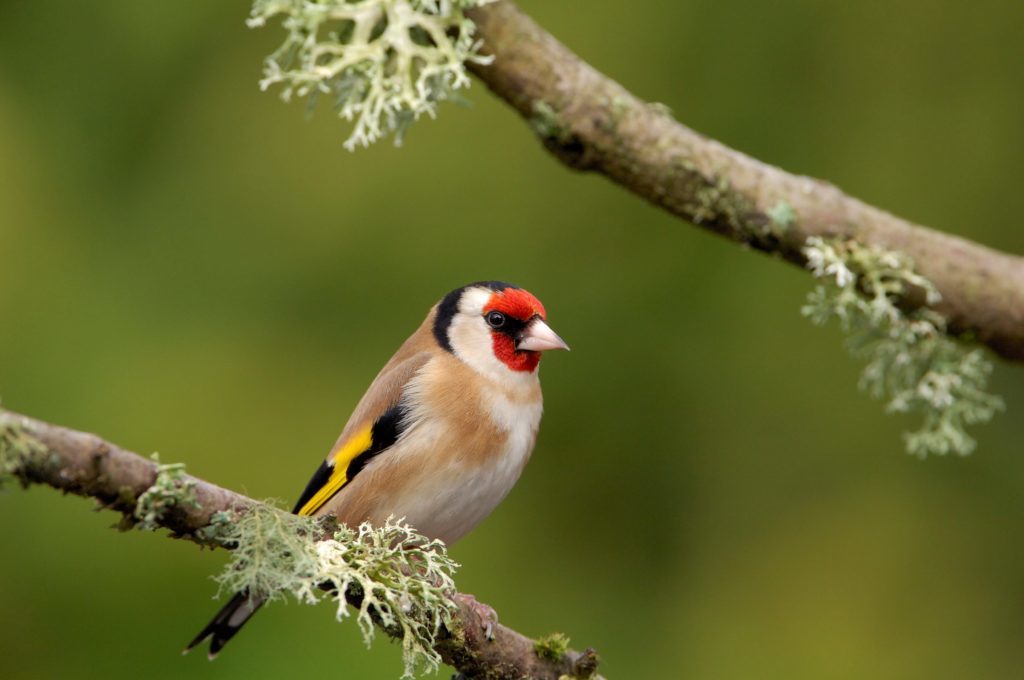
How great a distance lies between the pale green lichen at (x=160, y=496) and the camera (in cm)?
165

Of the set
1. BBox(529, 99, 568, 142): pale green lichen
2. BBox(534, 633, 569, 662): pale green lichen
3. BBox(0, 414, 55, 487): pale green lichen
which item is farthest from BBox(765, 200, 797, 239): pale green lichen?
BBox(0, 414, 55, 487): pale green lichen

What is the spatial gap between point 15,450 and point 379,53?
43.7 inches

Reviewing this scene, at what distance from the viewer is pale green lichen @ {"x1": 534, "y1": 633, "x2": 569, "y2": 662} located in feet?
7.74

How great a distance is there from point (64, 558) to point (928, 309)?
7.87ft

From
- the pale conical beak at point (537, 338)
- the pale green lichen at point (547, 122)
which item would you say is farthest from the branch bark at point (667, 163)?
the pale conical beak at point (537, 338)

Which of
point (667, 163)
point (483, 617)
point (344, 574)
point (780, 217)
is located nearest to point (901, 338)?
point (780, 217)

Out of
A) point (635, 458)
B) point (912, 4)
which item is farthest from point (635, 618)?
point (912, 4)

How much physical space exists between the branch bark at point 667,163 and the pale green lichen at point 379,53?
201mm

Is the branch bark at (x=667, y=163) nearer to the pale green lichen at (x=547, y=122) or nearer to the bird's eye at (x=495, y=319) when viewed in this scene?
the pale green lichen at (x=547, y=122)

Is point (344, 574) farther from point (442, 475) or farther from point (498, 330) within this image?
point (498, 330)

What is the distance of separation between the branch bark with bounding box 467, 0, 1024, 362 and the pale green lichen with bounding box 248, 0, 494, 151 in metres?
0.20

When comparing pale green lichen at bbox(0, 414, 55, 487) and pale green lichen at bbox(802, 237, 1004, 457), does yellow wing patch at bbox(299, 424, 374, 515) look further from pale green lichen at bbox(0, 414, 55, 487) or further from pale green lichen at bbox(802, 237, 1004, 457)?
pale green lichen at bbox(0, 414, 55, 487)

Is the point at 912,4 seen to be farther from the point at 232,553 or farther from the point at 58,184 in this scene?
the point at 232,553

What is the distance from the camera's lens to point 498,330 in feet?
9.89
